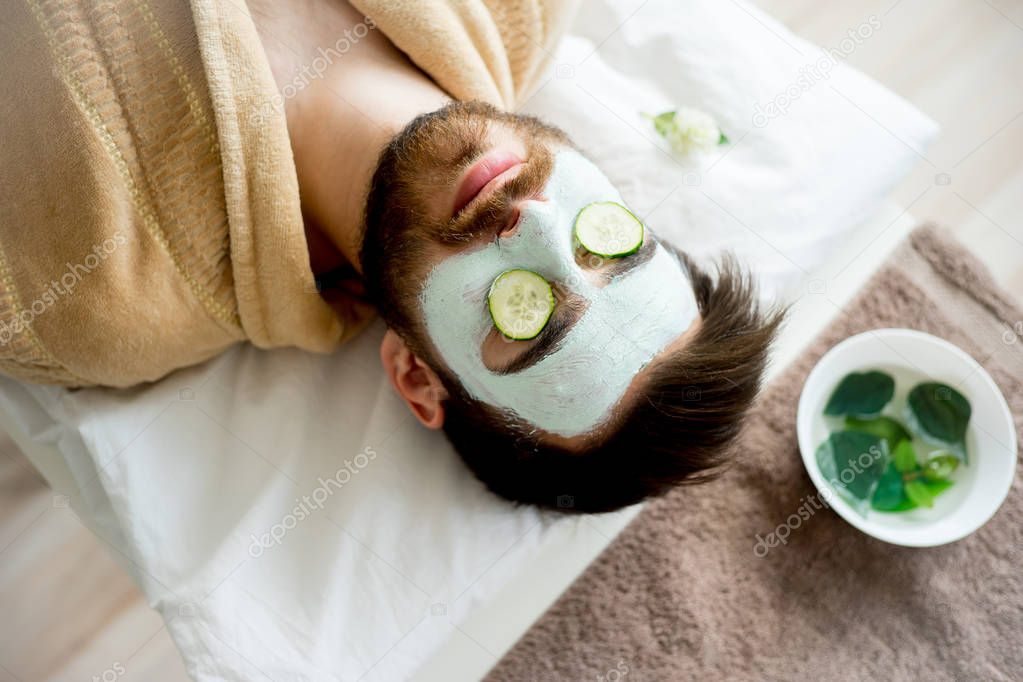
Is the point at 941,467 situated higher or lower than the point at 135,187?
lower

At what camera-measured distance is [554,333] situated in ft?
Answer: 2.65

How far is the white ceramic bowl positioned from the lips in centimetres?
57

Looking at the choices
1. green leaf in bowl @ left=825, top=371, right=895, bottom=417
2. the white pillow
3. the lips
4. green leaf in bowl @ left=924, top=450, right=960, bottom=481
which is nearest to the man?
the lips

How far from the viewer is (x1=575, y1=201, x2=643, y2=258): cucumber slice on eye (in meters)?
0.82

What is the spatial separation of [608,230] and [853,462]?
1.99 ft

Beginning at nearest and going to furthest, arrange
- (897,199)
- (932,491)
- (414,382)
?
(414,382), (932,491), (897,199)

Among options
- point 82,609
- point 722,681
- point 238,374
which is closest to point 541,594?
point 722,681

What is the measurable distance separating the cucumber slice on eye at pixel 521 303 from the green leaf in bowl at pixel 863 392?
0.58 meters

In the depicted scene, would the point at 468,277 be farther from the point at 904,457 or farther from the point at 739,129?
the point at 904,457

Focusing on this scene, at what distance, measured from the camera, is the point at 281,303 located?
0.97m

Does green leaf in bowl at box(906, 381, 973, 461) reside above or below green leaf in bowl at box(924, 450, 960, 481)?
above

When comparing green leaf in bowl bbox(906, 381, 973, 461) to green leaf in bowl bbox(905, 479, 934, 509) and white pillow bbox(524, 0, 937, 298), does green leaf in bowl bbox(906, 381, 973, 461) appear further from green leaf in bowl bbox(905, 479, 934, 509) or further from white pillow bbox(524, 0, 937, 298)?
white pillow bbox(524, 0, 937, 298)

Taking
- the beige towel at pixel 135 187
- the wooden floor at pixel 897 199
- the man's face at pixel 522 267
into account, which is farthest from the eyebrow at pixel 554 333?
the wooden floor at pixel 897 199

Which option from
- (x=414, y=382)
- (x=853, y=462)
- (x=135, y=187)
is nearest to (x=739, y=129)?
(x=853, y=462)
